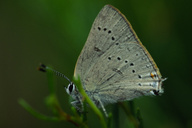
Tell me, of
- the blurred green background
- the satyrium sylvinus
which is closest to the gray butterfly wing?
the satyrium sylvinus

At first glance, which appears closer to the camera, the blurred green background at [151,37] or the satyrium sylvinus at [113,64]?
the satyrium sylvinus at [113,64]

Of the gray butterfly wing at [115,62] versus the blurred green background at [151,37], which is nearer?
the gray butterfly wing at [115,62]

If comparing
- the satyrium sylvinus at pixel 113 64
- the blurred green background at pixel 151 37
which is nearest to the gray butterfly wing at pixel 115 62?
the satyrium sylvinus at pixel 113 64

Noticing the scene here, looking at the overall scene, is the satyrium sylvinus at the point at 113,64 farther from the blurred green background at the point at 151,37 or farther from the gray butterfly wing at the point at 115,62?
the blurred green background at the point at 151,37

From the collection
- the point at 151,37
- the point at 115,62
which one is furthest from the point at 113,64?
the point at 151,37

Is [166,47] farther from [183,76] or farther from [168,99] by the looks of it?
[168,99]

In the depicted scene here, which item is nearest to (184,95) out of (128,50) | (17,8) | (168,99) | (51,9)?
(168,99)
